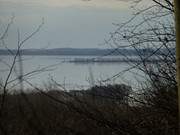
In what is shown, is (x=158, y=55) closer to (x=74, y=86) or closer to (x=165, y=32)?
(x=165, y=32)

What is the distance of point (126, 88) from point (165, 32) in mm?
1213

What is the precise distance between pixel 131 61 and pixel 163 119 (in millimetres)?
1026

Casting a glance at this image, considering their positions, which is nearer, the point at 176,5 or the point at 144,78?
the point at 176,5

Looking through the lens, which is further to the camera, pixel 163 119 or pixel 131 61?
pixel 131 61

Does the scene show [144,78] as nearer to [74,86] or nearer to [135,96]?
[135,96]

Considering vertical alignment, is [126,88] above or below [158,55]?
below

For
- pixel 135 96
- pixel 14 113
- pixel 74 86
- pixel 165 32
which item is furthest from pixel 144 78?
pixel 14 113

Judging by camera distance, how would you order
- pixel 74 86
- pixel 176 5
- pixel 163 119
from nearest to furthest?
pixel 176 5 → pixel 163 119 → pixel 74 86

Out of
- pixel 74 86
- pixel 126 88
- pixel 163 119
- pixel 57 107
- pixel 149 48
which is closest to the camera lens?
pixel 163 119

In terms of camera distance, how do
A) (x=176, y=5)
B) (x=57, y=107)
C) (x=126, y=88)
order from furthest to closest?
(x=57, y=107), (x=126, y=88), (x=176, y=5)

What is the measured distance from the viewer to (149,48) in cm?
636

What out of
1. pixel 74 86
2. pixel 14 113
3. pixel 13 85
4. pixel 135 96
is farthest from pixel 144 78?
pixel 14 113

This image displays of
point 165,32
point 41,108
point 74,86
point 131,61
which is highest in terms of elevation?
point 165,32

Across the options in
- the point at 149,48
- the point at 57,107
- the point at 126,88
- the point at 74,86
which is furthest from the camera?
the point at 57,107
